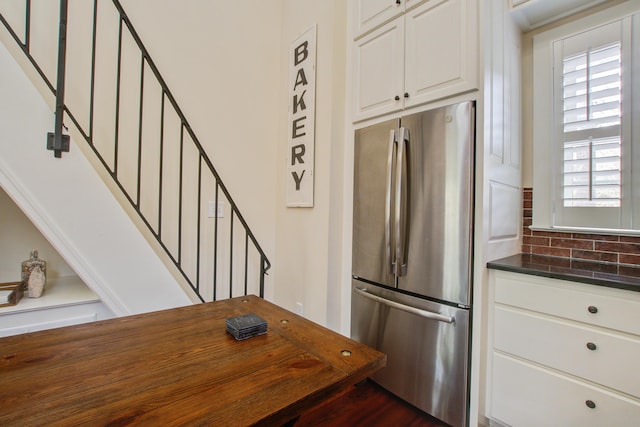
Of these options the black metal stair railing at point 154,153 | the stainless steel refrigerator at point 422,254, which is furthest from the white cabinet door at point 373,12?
the black metal stair railing at point 154,153

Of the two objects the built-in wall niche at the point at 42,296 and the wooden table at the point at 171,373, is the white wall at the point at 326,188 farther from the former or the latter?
the built-in wall niche at the point at 42,296

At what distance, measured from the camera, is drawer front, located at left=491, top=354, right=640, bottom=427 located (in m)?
1.19

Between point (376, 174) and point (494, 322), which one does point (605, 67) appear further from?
point (494, 322)

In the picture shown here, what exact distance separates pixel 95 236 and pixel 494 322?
6.93 ft

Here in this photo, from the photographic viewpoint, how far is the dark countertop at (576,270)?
3.93 ft

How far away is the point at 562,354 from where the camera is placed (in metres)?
1.31

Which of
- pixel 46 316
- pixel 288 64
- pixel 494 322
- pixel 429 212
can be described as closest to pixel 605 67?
pixel 429 212

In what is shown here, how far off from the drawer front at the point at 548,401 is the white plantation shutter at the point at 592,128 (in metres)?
1.02

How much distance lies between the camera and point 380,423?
5.38ft

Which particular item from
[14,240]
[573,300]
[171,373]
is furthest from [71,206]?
[573,300]

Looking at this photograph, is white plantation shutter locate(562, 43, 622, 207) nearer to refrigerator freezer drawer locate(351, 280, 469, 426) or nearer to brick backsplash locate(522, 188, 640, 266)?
brick backsplash locate(522, 188, 640, 266)

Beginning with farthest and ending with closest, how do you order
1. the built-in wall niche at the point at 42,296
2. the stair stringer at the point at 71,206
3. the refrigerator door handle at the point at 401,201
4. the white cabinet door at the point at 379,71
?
1. the white cabinet door at the point at 379,71
2. the refrigerator door handle at the point at 401,201
3. the built-in wall niche at the point at 42,296
4. the stair stringer at the point at 71,206

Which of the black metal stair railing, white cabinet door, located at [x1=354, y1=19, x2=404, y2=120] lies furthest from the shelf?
white cabinet door, located at [x1=354, y1=19, x2=404, y2=120]

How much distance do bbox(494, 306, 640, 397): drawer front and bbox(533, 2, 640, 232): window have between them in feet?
2.43
